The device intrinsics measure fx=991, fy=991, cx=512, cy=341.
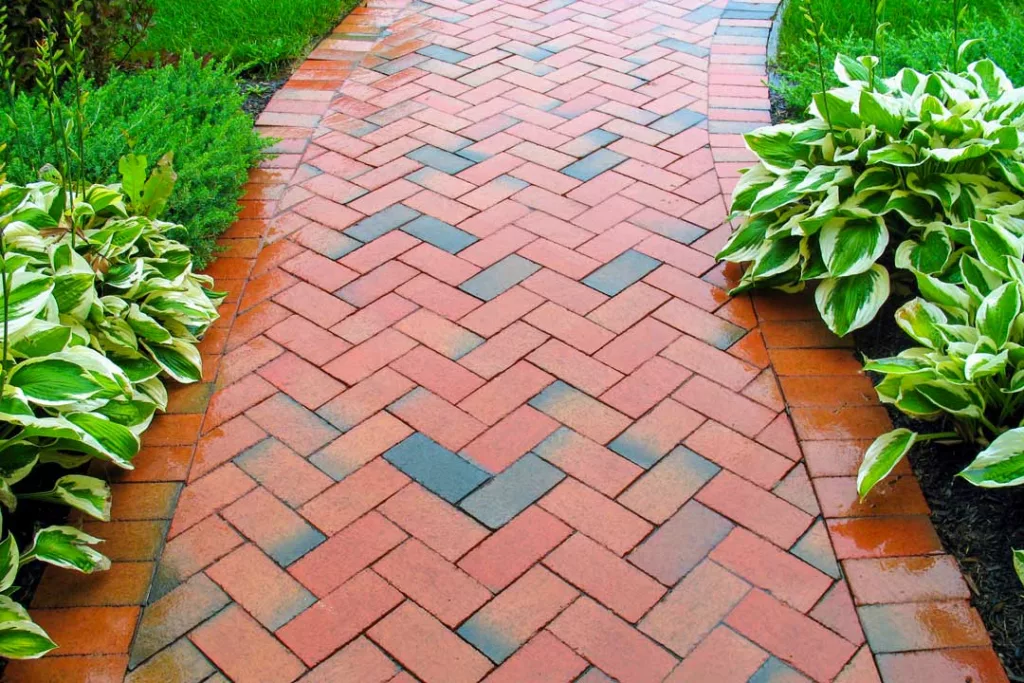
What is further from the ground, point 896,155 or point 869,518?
point 896,155

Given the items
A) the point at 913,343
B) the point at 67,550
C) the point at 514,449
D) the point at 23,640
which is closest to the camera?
the point at 23,640

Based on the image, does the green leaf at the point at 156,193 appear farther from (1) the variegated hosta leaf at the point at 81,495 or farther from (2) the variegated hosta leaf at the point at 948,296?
(2) the variegated hosta leaf at the point at 948,296

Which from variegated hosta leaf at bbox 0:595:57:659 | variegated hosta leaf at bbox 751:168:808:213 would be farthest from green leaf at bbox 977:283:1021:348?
variegated hosta leaf at bbox 0:595:57:659

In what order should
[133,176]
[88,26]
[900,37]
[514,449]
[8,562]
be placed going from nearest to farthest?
1. [8,562]
2. [514,449]
3. [133,176]
4. [88,26]
5. [900,37]

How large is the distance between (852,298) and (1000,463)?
81cm

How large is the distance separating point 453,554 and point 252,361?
1.02 metres

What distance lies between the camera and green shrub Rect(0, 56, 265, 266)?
11.2ft

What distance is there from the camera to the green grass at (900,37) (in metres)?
4.07

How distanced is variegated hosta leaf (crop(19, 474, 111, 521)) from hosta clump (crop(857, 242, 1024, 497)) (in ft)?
6.18

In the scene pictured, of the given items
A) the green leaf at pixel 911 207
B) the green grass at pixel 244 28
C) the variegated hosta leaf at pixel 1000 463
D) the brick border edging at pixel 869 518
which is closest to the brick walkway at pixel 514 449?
the brick border edging at pixel 869 518

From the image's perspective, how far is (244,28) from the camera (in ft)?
16.4

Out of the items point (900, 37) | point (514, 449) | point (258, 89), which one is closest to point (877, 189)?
point (514, 449)

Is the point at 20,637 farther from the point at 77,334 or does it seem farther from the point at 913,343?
the point at 913,343

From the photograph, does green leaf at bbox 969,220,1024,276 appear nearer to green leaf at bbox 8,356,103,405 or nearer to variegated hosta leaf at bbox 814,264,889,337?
variegated hosta leaf at bbox 814,264,889,337
